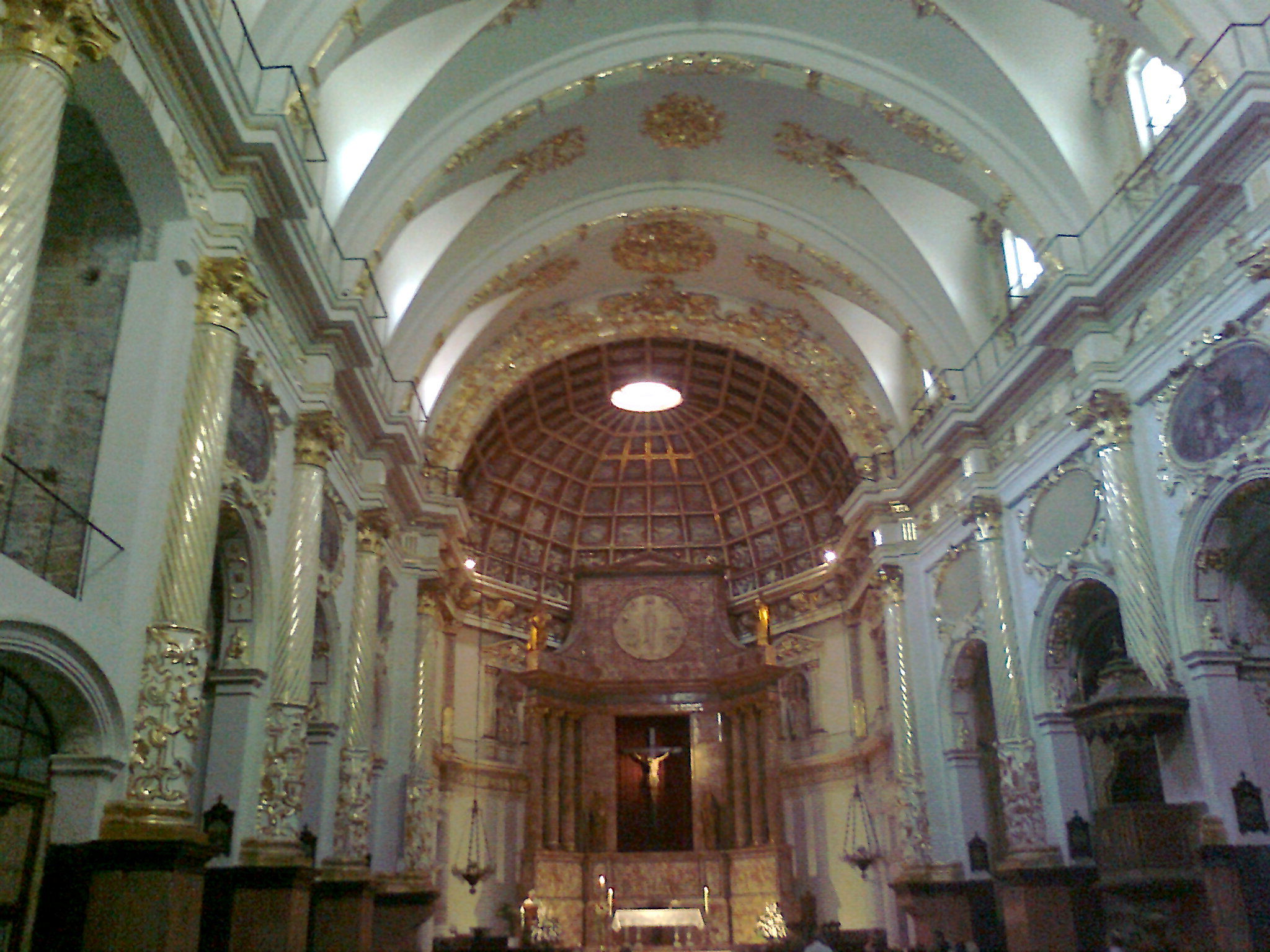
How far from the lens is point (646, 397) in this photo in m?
28.0

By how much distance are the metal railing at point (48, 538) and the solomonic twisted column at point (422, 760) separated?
1116 centimetres

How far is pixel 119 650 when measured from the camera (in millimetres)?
8883

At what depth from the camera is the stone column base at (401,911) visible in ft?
58.5

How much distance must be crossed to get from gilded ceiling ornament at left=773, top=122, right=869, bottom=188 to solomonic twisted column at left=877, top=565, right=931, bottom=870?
7087 millimetres

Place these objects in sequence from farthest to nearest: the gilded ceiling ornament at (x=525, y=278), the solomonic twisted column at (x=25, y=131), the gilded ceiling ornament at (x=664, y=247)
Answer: the gilded ceiling ornament at (x=664, y=247)
the gilded ceiling ornament at (x=525, y=278)
the solomonic twisted column at (x=25, y=131)

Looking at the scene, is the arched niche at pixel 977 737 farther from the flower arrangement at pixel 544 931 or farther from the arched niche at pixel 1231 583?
the flower arrangement at pixel 544 931

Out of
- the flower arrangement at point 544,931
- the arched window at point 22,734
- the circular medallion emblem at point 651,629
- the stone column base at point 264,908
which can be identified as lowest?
the flower arrangement at point 544,931

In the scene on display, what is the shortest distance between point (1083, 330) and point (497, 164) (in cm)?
912

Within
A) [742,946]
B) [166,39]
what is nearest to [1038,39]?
[166,39]

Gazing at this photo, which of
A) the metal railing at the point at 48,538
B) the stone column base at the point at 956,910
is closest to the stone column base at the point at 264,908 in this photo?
the metal railing at the point at 48,538

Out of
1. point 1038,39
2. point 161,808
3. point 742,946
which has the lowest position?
point 742,946

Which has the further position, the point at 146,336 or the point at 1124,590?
the point at 1124,590

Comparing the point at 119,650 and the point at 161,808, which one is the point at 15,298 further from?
the point at 161,808

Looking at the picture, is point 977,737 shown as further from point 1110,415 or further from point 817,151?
point 817,151
